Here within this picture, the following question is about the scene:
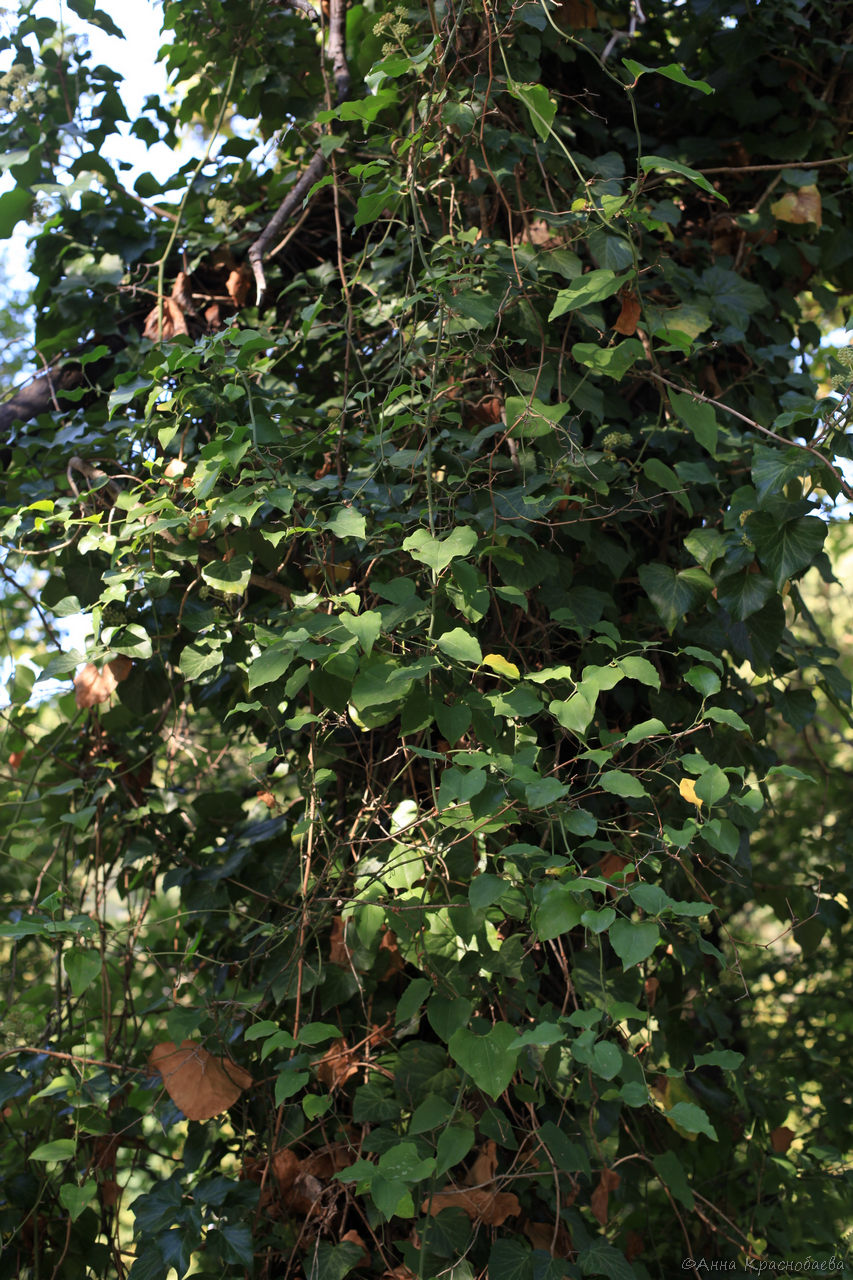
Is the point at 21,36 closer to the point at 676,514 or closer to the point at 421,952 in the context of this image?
the point at 676,514

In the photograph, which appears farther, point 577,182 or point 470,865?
point 577,182

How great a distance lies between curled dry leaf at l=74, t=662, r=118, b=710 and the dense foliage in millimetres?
43

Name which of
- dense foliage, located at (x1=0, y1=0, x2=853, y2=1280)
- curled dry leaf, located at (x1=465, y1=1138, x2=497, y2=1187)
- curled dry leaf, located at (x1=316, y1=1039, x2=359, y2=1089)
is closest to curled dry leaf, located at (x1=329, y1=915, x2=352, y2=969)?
dense foliage, located at (x1=0, y1=0, x2=853, y2=1280)

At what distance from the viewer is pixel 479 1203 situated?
1257mm

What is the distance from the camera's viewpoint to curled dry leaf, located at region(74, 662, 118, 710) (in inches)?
65.6

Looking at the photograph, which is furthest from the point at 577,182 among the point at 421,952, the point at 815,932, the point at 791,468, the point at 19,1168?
the point at 19,1168

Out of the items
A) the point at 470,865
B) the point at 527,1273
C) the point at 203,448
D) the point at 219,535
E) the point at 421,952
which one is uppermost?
the point at 203,448

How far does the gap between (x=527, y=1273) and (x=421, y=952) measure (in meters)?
0.40

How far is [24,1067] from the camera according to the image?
4.99 feet

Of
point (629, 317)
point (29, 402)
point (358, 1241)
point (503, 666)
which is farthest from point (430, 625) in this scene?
point (29, 402)

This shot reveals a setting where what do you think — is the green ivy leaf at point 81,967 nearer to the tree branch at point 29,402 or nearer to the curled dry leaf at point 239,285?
the tree branch at point 29,402

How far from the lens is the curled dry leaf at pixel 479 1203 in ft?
4.05

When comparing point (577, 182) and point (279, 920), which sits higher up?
point (577, 182)

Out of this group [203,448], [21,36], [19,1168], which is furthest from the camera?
[21,36]
